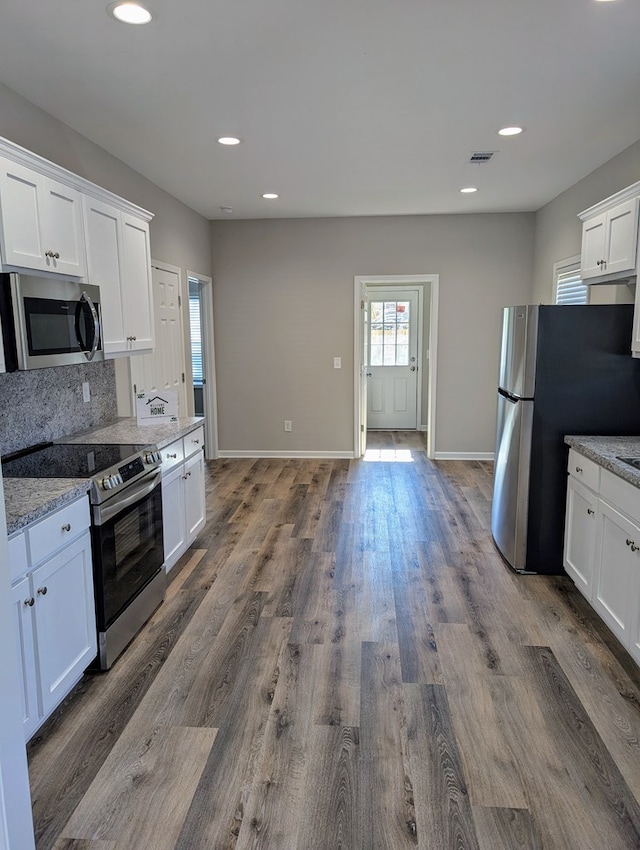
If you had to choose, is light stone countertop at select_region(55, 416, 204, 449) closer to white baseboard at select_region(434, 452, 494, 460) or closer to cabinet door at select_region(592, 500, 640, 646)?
cabinet door at select_region(592, 500, 640, 646)

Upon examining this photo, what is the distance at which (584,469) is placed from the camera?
9.92 ft

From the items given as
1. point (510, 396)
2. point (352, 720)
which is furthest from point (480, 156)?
point (352, 720)

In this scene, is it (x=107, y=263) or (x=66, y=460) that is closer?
(x=66, y=460)

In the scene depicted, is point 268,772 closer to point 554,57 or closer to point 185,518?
point 185,518

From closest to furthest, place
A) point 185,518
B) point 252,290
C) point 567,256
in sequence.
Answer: point 185,518 < point 567,256 < point 252,290

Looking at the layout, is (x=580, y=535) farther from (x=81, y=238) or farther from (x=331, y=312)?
(x=331, y=312)

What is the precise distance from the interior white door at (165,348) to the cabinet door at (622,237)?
331 cm

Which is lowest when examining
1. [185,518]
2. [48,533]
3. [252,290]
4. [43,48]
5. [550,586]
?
[550,586]

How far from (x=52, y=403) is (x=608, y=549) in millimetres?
3010

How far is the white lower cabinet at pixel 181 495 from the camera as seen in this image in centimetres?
329

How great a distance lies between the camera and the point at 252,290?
6.42m

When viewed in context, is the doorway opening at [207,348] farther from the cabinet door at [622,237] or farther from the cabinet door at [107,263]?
the cabinet door at [622,237]

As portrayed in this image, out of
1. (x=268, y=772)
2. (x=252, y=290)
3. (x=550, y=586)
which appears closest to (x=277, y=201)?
(x=252, y=290)

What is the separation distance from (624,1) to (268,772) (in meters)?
3.12
